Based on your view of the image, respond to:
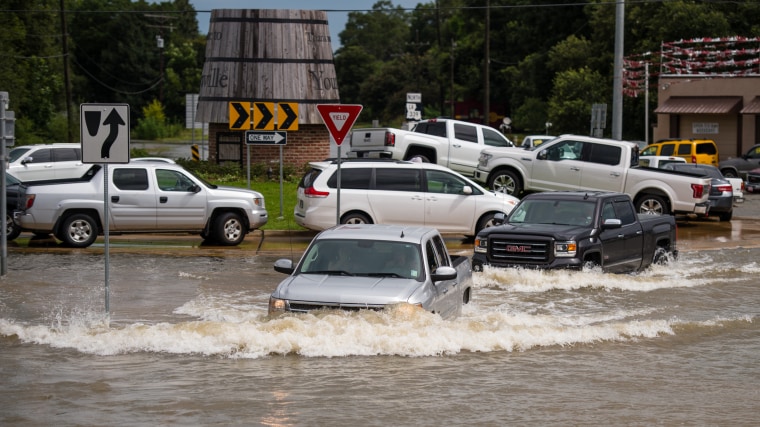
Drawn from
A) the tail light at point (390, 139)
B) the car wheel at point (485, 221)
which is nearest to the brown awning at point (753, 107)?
the tail light at point (390, 139)

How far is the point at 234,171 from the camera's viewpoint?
1412 inches

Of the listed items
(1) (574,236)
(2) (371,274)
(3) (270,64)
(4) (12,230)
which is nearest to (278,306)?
(2) (371,274)

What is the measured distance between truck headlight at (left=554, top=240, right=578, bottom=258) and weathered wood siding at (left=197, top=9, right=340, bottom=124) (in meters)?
18.7

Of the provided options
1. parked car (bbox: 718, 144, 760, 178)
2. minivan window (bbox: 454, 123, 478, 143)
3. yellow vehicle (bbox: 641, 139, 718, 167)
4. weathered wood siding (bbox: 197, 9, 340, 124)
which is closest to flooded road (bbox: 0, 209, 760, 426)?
minivan window (bbox: 454, 123, 478, 143)

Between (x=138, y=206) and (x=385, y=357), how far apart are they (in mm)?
12100

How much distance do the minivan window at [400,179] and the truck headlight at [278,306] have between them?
11778 mm

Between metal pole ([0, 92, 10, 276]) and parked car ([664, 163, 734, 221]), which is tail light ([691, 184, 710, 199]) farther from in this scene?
metal pole ([0, 92, 10, 276])

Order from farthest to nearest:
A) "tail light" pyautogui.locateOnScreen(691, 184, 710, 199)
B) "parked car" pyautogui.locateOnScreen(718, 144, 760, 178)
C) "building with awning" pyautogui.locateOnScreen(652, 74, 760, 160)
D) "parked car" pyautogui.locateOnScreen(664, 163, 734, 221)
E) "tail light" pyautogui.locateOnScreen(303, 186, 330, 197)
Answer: "building with awning" pyautogui.locateOnScreen(652, 74, 760, 160)
"parked car" pyautogui.locateOnScreen(718, 144, 760, 178)
"parked car" pyautogui.locateOnScreen(664, 163, 734, 221)
"tail light" pyautogui.locateOnScreen(691, 184, 710, 199)
"tail light" pyautogui.locateOnScreen(303, 186, 330, 197)

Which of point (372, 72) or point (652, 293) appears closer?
point (652, 293)

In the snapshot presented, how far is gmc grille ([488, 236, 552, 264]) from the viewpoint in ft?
57.4

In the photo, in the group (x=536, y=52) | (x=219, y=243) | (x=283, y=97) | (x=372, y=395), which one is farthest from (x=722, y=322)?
(x=536, y=52)

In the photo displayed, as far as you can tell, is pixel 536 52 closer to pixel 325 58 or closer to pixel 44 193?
pixel 325 58

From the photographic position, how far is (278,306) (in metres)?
11.8

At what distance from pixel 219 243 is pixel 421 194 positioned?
4.43 meters
